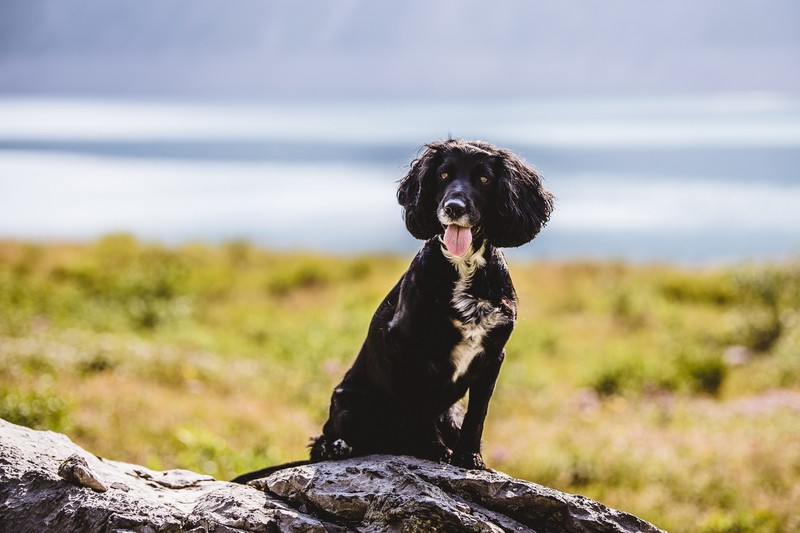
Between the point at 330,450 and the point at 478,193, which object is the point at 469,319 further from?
the point at 330,450

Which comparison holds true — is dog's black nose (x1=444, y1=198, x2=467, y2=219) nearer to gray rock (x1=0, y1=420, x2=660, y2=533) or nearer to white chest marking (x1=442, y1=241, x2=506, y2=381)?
white chest marking (x1=442, y1=241, x2=506, y2=381)

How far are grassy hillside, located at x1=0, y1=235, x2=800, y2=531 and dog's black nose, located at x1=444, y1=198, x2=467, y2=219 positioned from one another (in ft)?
3.31

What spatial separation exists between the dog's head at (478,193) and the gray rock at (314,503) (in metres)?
1.31

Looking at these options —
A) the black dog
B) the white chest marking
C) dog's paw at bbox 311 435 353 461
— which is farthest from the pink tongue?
dog's paw at bbox 311 435 353 461

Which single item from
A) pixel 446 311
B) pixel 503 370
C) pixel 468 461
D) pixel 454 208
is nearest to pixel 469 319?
pixel 446 311

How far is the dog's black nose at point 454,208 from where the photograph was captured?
437cm

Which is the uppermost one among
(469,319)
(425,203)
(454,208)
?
(425,203)

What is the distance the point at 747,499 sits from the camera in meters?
9.93

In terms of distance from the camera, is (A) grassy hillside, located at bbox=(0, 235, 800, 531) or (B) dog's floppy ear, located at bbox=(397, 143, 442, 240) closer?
(B) dog's floppy ear, located at bbox=(397, 143, 442, 240)

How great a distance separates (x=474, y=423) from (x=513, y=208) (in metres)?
1.24

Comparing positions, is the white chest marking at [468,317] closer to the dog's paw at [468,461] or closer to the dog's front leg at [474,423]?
the dog's front leg at [474,423]

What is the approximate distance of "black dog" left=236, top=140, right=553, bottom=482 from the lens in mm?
4613

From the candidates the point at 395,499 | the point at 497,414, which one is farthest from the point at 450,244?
the point at 497,414

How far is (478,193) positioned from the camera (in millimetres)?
4656
